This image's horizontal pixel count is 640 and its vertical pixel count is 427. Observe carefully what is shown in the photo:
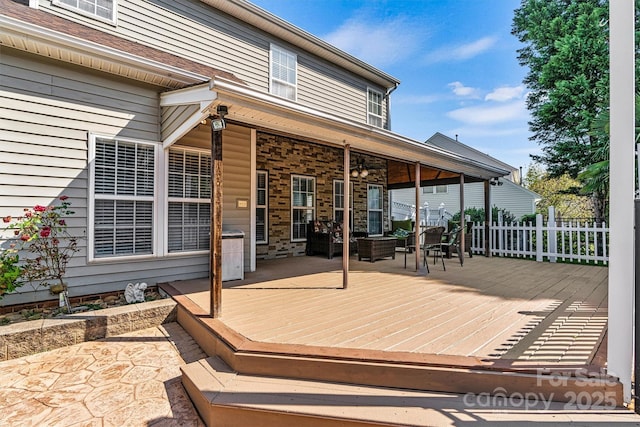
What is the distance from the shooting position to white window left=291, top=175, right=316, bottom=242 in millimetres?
8312

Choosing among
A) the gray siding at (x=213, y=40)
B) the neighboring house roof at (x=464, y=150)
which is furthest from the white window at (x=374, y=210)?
the neighboring house roof at (x=464, y=150)

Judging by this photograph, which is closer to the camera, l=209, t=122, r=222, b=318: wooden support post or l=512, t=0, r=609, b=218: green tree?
l=209, t=122, r=222, b=318: wooden support post

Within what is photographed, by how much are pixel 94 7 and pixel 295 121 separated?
444 centimetres

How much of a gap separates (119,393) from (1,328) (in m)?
1.69

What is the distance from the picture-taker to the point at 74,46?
376cm

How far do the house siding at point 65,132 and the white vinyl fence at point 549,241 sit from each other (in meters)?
8.77

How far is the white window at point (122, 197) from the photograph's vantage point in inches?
166

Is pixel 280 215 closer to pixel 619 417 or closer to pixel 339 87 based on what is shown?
pixel 339 87

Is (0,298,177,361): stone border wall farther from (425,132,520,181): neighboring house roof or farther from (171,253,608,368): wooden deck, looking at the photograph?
(425,132,520,181): neighboring house roof

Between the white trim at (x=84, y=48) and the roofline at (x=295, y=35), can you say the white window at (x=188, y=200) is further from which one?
the roofline at (x=295, y=35)

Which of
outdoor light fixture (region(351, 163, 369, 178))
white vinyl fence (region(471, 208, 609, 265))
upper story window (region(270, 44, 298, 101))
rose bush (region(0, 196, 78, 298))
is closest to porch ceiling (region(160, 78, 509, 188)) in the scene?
rose bush (region(0, 196, 78, 298))

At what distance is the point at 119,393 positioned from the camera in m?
2.58

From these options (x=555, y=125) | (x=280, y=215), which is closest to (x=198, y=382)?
(x=280, y=215)

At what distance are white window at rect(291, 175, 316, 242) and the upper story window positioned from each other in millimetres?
2276
